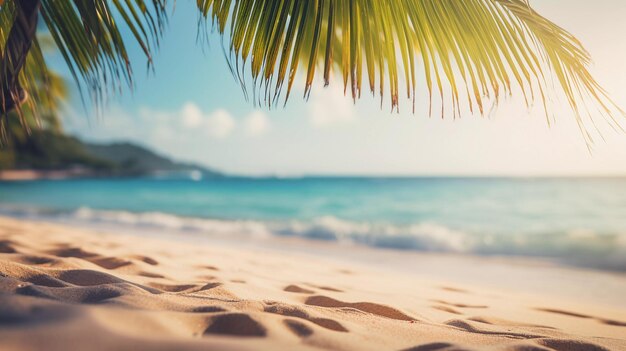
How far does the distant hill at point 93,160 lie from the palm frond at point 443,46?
A: 4234 centimetres

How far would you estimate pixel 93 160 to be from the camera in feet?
180

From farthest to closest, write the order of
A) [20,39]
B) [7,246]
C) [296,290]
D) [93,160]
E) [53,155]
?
[93,160] → [53,155] → [7,246] → [296,290] → [20,39]

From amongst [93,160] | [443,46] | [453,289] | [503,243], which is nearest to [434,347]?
[443,46]

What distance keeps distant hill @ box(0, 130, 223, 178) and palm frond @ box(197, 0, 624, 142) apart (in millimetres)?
42336

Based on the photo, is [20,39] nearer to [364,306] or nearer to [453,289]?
[364,306]

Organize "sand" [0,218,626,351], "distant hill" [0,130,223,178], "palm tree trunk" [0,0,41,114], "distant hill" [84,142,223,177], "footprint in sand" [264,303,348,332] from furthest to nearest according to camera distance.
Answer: "distant hill" [84,142,223,177], "distant hill" [0,130,223,178], "palm tree trunk" [0,0,41,114], "footprint in sand" [264,303,348,332], "sand" [0,218,626,351]

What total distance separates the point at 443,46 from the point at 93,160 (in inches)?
2433

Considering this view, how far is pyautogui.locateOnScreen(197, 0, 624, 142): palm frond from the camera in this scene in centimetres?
145

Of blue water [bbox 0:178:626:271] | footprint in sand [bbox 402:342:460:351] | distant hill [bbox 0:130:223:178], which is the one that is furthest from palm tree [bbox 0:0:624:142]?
distant hill [bbox 0:130:223:178]

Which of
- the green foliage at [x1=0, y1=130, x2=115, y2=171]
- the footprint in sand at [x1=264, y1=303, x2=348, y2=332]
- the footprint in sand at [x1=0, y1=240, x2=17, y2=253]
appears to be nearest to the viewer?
the footprint in sand at [x1=264, y1=303, x2=348, y2=332]

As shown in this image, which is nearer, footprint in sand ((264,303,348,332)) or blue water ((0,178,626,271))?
footprint in sand ((264,303,348,332))

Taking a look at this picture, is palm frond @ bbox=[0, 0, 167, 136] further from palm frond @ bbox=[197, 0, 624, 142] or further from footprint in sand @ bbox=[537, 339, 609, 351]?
footprint in sand @ bbox=[537, 339, 609, 351]

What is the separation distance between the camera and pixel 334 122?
34.2 m

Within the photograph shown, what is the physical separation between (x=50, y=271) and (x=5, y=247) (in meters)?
1.26
